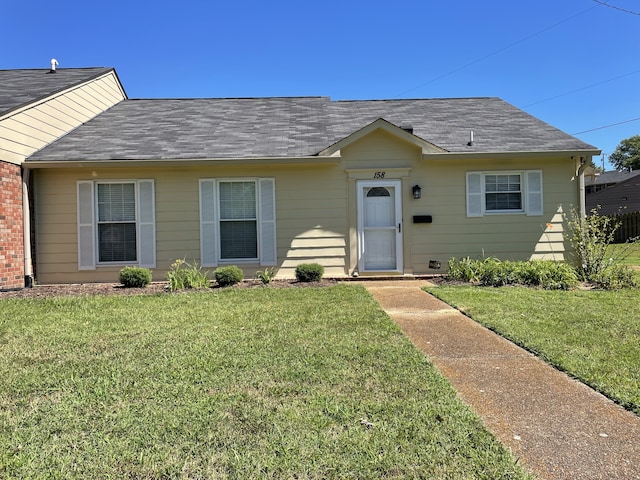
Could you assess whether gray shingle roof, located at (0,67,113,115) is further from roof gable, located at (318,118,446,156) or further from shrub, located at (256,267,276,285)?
roof gable, located at (318,118,446,156)

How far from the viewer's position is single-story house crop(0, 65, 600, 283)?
30.3 ft

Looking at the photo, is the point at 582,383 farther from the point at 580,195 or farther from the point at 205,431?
the point at 580,195

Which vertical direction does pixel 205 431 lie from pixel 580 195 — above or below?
below

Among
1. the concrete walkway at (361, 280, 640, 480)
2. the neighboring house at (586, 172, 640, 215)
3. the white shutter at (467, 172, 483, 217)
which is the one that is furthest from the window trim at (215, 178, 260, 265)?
the neighboring house at (586, 172, 640, 215)

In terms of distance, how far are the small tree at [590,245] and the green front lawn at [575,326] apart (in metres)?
1.41

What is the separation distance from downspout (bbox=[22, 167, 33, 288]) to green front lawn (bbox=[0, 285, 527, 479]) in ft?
Answer: 13.8

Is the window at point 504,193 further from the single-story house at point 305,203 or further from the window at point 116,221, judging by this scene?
the window at point 116,221

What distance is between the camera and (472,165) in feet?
31.7

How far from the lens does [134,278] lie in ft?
27.6

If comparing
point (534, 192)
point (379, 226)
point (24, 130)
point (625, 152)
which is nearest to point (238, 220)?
point (379, 226)

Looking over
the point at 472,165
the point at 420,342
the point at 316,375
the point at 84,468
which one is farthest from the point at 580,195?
the point at 84,468

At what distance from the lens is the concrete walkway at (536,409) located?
2.29 m

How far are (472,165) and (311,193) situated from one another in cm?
363

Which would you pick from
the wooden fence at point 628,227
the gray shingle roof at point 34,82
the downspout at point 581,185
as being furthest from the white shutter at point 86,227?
the wooden fence at point 628,227
